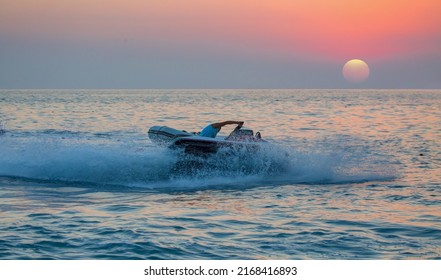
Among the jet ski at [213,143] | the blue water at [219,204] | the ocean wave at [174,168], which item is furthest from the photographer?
the jet ski at [213,143]

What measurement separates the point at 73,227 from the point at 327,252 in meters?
4.27

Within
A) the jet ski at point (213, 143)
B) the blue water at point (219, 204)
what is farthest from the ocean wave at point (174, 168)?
the jet ski at point (213, 143)

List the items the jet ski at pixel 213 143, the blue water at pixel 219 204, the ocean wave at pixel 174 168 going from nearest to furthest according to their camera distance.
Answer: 1. the blue water at pixel 219 204
2. the ocean wave at pixel 174 168
3. the jet ski at pixel 213 143

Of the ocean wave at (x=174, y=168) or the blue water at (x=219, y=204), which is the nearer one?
the blue water at (x=219, y=204)

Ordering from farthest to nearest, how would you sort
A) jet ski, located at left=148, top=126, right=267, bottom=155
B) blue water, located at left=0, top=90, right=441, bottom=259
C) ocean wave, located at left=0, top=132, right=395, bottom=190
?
jet ski, located at left=148, top=126, right=267, bottom=155 → ocean wave, located at left=0, top=132, right=395, bottom=190 → blue water, located at left=0, top=90, right=441, bottom=259

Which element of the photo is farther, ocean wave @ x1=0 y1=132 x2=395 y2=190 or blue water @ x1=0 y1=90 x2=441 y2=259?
ocean wave @ x1=0 y1=132 x2=395 y2=190

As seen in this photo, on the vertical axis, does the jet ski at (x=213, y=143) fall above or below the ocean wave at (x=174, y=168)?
above

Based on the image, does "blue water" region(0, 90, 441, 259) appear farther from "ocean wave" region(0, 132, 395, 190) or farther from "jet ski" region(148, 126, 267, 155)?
"jet ski" region(148, 126, 267, 155)

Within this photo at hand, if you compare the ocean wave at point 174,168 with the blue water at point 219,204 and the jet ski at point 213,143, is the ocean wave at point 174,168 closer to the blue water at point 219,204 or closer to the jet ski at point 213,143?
the blue water at point 219,204

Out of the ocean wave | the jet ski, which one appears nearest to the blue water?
the ocean wave

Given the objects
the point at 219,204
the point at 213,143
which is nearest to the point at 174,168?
the point at 213,143

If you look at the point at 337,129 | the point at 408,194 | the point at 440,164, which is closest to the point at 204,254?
the point at 408,194

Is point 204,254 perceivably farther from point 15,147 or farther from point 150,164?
point 15,147

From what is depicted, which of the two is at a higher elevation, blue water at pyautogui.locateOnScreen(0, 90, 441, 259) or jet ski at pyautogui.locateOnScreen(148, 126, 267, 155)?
jet ski at pyautogui.locateOnScreen(148, 126, 267, 155)
